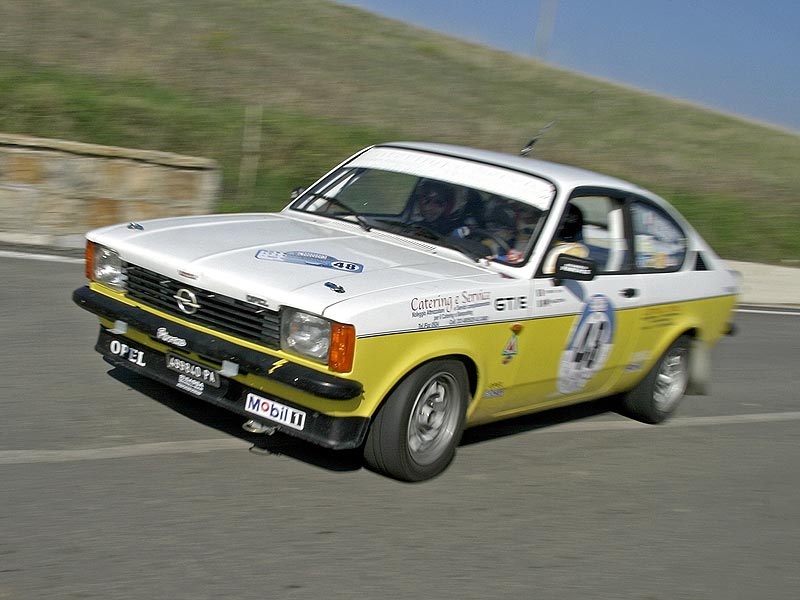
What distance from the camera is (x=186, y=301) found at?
5188mm

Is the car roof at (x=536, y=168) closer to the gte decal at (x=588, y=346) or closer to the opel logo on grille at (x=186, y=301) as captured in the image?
the gte decal at (x=588, y=346)

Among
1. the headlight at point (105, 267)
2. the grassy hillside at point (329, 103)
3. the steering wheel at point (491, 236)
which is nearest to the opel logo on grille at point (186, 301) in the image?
the headlight at point (105, 267)

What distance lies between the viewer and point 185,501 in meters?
4.76

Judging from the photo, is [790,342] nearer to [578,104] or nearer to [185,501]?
[185,501]

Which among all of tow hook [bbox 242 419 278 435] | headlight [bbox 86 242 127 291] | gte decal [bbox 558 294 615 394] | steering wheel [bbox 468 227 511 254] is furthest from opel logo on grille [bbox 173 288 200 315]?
gte decal [bbox 558 294 615 394]

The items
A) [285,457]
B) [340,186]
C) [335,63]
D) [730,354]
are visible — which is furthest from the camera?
[335,63]

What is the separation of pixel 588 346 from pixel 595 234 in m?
0.72

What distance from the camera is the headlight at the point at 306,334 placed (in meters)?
4.77

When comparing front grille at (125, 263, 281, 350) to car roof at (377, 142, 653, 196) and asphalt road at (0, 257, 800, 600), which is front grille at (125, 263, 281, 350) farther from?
car roof at (377, 142, 653, 196)

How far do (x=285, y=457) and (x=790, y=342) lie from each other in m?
7.66

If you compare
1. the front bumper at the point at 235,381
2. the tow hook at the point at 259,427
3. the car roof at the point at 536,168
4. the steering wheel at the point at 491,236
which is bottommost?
the tow hook at the point at 259,427

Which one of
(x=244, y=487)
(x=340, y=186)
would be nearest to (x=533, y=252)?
(x=340, y=186)

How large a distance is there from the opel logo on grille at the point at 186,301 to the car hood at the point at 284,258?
70 millimetres

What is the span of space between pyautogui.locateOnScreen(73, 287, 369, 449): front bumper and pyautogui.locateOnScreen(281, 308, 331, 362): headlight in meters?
0.08
